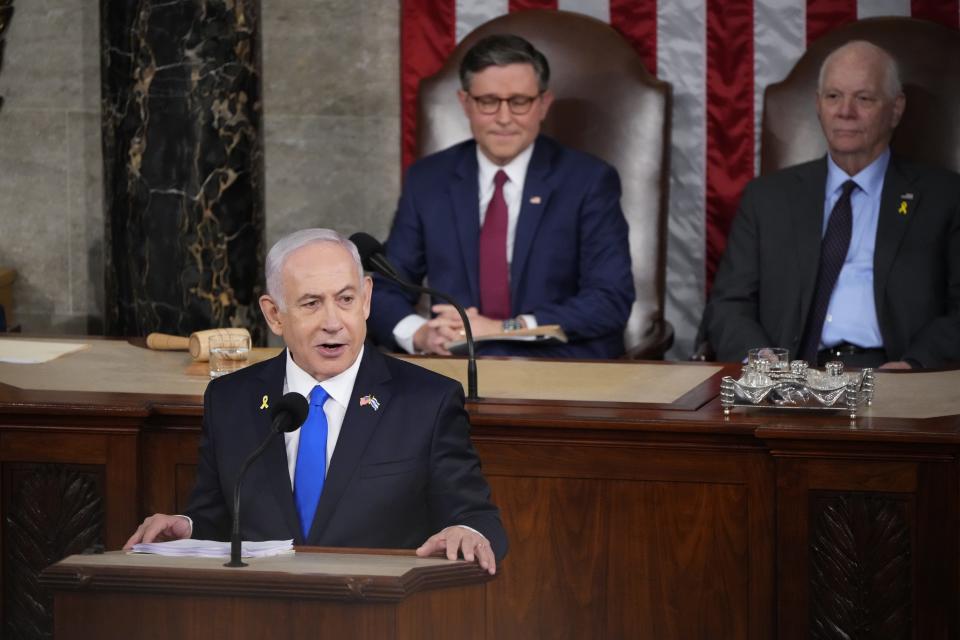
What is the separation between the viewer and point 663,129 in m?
5.77

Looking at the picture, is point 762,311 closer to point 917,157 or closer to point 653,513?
point 917,157

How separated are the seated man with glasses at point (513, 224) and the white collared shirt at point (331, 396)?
2246mm

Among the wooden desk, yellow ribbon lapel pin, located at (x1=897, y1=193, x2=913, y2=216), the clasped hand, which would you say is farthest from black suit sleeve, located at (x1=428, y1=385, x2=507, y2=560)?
yellow ribbon lapel pin, located at (x1=897, y1=193, x2=913, y2=216)

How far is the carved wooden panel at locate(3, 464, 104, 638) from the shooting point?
372cm

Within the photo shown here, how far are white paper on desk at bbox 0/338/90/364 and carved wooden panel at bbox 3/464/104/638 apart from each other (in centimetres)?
69

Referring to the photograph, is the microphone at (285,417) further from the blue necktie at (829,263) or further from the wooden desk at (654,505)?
the blue necktie at (829,263)

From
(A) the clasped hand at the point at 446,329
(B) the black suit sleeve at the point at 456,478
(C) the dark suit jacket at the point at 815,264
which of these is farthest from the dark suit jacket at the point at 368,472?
(C) the dark suit jacket at the point at 815,264

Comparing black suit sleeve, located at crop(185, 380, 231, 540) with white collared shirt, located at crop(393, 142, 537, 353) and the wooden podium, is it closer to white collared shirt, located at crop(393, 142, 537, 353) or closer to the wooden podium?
the wooden podium

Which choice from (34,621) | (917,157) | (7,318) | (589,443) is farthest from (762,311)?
(7,318)

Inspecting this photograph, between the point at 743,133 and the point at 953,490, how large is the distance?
9.48 feet

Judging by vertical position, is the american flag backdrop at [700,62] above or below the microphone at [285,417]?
above

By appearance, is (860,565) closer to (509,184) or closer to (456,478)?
(456,478)

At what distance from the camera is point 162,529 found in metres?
2.77

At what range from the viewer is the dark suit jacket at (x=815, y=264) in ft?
16.8
